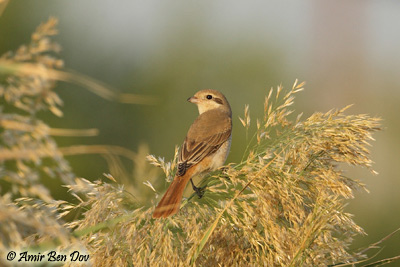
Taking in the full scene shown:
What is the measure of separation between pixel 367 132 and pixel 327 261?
1.90 feet

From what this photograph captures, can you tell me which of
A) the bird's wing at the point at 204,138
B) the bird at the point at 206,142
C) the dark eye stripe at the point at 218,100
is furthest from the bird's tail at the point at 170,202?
the dark eye stripe at the point at 218,100

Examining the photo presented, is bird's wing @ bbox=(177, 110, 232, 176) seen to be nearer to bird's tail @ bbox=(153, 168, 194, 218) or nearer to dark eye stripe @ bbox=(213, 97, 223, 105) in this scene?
dark eye stripe @ bbox=(213, 97, 223, 105)

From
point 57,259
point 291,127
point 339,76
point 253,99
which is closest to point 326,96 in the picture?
point 339,76

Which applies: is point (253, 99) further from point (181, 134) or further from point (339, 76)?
point (339, 76)

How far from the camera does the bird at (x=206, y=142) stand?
3.34 meters

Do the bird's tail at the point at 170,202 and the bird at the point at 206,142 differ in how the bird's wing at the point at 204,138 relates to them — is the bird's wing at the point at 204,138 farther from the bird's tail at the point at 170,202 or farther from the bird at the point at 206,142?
the bird's tail at the point at 170,202

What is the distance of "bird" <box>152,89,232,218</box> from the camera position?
334 centimetres

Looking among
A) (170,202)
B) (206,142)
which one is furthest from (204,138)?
(170,202)

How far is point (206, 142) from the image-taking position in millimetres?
3898

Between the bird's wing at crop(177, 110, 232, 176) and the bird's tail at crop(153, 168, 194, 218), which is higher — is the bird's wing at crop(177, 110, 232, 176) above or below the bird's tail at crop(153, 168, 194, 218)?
above

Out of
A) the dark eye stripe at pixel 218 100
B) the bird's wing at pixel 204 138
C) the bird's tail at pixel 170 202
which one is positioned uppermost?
the dark eye stripe at pixel 218 100

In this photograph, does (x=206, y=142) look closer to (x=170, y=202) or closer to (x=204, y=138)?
(x=204, y=138)

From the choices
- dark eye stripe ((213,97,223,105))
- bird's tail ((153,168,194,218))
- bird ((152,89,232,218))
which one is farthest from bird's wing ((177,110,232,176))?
bird's tail ((153,168,194,218))

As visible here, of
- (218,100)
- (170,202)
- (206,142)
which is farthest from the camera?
(218,100)
